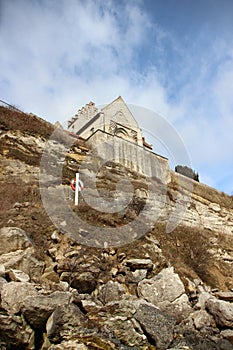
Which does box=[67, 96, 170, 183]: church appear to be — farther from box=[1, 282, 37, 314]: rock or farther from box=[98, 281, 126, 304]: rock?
box=[1, 282, 37, 314]: rock

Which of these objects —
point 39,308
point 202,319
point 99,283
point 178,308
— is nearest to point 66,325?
point 39,308

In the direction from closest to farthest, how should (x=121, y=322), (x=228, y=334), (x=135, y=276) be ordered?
(x=121, y=322) < (x=228, y=334) < (x=135, y=276)

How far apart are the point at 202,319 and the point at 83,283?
2786mm

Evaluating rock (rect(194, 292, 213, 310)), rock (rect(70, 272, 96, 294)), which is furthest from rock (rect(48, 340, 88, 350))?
rock (rect(194, 292, 213, 310))

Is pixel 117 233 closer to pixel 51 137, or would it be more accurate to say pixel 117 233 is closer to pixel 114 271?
pixel 114 271

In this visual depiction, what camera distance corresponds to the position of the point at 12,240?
8.17 meters

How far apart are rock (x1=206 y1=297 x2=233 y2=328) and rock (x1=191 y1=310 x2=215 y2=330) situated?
0.13 metres

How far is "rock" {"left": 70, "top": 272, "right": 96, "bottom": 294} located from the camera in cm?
755

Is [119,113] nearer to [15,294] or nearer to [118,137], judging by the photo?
[118,137]

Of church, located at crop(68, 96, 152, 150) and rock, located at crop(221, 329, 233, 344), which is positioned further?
church, located at crop(68, 96, 152, 150)

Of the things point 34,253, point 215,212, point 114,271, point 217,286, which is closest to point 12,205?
point 34,253

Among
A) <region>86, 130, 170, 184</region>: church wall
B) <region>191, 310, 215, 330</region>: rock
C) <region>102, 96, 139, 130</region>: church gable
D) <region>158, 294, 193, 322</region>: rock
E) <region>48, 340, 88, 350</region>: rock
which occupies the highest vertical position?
<region>102, 96, 139, 130</region>: church gable

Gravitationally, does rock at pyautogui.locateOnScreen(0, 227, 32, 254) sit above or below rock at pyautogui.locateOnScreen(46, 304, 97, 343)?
above

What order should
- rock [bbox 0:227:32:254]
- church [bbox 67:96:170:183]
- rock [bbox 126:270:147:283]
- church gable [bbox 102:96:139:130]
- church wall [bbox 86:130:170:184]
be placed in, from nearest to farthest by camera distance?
rock [bbox 0:227:32:254] → rock [bbox 126:270:147:283] → church wall [bbox 86:130:170:184] → church [bbox 67:96:170:183] → church gable [bbox 102:96:139:130]
